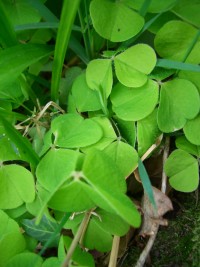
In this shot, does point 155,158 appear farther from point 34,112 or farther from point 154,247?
point 34,112

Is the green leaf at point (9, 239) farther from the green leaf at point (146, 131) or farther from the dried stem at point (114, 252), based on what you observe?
the green leaf at point (146, 131)

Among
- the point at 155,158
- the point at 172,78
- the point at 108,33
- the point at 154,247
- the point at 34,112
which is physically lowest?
the point at 154,247

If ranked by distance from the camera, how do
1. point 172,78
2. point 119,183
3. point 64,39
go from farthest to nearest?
point 172,78
point 64,39
point 119,183

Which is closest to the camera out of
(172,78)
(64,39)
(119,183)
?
(119,183)

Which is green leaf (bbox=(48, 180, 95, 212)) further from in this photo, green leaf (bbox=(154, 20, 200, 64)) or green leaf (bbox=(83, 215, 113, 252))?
green leaf (bbox=(154, 20, 200, 64))

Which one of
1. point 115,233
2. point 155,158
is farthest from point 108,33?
point 115,233

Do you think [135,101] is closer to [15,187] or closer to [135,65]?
[135,65]
